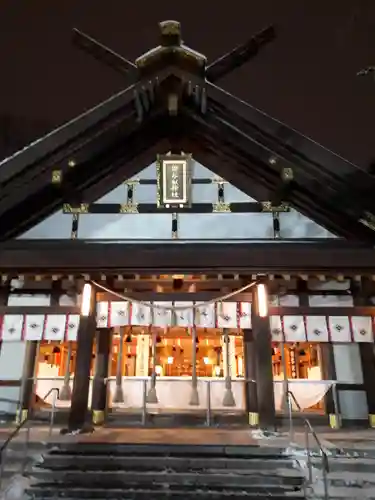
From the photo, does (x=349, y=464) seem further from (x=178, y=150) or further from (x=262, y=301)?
(x=178, y=150)

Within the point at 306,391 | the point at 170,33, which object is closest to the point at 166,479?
the point at 306,391

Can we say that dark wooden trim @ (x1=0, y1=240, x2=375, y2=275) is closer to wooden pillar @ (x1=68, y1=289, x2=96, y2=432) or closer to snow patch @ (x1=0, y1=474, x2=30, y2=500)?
wooden pillar @ (x1=68, y1=289, x2=96, y2=432)

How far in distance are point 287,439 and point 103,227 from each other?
20.3ft

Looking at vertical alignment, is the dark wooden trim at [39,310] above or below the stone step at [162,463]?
above

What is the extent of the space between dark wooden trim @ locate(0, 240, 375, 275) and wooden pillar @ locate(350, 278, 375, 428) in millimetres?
1382

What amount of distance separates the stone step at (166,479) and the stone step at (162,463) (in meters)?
0.15

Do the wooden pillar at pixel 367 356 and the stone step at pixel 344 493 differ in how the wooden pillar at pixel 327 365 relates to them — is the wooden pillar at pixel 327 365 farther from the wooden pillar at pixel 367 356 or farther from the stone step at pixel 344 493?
the stone step at pixel 344 493

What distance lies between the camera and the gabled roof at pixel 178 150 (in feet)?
31.7

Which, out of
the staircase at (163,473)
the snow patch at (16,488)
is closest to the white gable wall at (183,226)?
the staircase at (163,473)

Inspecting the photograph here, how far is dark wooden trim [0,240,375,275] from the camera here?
28.3 ft

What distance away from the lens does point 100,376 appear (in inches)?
379

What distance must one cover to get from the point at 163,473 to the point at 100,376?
3837 millimetres


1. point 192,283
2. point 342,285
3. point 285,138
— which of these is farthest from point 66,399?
point 285,138

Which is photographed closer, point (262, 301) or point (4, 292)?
point (262, 301)
